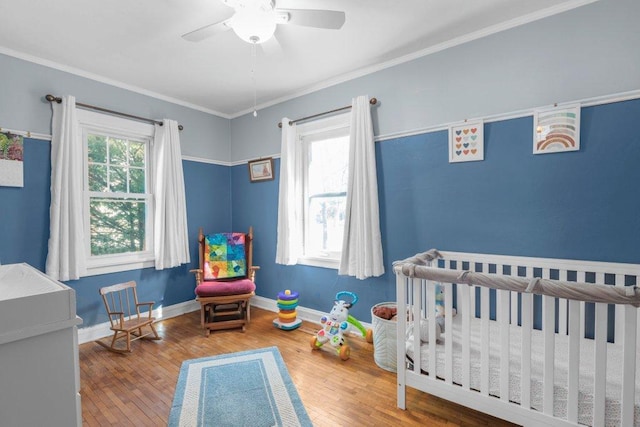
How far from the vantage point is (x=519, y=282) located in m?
1.41

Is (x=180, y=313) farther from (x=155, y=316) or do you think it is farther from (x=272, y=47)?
(x=272, y=47)

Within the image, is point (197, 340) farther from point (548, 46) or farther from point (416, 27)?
point (548, 46)

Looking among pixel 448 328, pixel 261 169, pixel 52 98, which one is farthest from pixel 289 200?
pixel 52 98

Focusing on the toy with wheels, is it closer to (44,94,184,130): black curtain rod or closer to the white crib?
the white crib

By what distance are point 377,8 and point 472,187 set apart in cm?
140

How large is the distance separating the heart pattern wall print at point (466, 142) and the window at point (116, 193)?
2952mm

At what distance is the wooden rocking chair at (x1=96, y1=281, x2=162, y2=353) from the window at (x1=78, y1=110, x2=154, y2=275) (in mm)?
259

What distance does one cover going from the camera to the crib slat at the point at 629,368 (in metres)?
1.20

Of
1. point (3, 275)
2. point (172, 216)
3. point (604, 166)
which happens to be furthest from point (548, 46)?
point (172, 216)

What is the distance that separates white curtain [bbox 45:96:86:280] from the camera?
2516 mm

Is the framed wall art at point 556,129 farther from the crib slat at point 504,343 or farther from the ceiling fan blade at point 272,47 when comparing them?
the ceiling fan blade at point 272,47

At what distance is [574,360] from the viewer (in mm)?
1301

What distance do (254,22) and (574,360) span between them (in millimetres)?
2202

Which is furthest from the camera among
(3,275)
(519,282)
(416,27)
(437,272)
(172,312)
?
(172,312)
